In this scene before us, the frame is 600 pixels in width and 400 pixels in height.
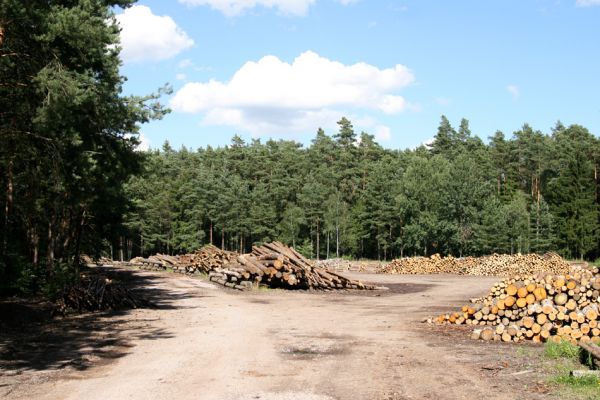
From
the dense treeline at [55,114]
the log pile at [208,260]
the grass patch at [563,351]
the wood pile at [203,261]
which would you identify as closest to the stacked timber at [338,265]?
the wood pile at [203,261]

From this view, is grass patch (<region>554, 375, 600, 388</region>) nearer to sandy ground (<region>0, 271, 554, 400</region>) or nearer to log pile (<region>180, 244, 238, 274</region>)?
sandy ground (<region>0, 271, 554, 400</region>)

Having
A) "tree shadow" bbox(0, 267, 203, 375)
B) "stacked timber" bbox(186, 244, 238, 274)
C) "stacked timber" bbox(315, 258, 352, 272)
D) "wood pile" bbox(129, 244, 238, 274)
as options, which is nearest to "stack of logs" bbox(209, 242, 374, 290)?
"wood pile" bbox(129, 244, 238, 274)

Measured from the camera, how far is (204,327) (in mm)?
14055

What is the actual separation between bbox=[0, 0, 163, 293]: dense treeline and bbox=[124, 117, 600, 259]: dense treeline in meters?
43.0

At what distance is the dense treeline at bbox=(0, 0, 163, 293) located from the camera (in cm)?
1304

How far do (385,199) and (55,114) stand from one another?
6930 cm

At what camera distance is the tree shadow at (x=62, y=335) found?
995 cm

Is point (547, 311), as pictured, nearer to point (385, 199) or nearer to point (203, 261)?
point (203, 261)

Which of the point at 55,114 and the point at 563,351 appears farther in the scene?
the point at 55,114

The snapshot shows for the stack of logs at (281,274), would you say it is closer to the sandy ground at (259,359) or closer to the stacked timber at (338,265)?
the sandy ground at (259,359)

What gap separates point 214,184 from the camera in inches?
3477

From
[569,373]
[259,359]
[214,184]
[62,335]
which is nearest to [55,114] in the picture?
[62,335]

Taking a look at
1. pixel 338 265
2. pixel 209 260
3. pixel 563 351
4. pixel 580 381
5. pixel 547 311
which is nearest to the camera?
pixel 580 381

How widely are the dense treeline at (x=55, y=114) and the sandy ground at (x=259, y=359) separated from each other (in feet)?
14.2
